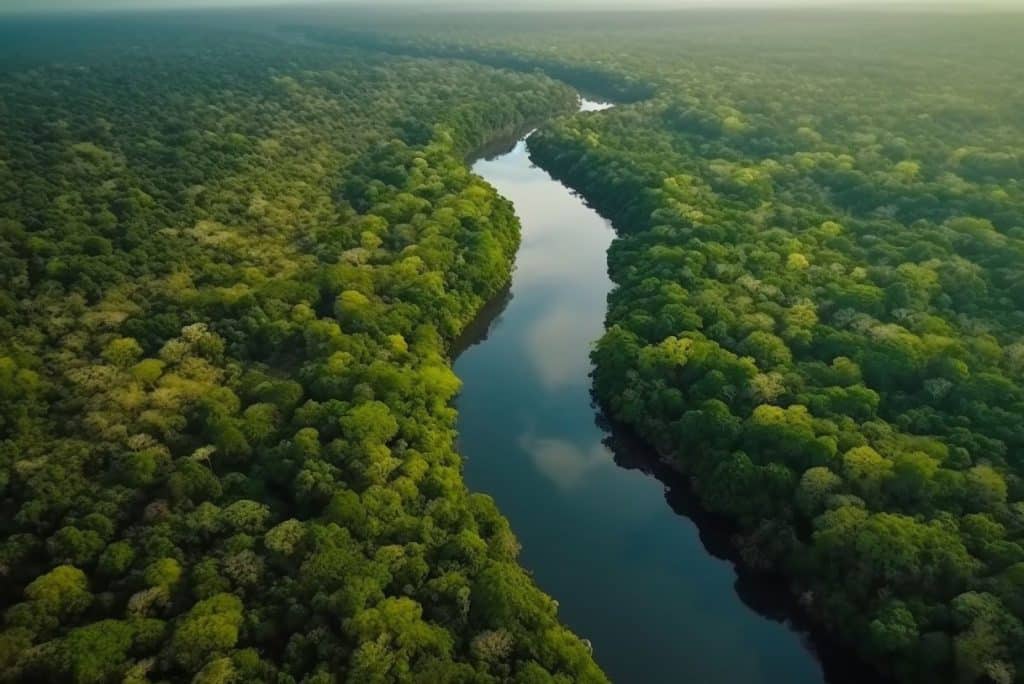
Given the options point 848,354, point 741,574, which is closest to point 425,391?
point 741,574

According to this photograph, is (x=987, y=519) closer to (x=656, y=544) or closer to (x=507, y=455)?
(x=656, y=544)

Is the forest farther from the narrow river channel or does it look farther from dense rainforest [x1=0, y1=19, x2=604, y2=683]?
the narrow river channel

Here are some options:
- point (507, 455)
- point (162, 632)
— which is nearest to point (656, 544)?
point (507, 455)

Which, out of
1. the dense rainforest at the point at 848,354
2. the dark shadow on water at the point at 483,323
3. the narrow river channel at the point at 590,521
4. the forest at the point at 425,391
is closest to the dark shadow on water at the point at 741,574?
the narrow river channel at the point at 590,521

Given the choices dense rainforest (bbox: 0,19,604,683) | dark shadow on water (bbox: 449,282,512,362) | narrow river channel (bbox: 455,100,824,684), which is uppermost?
dense rainforest (bbox: 0,19,604,683)

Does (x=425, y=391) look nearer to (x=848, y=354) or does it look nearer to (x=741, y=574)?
(x=741, y=574)

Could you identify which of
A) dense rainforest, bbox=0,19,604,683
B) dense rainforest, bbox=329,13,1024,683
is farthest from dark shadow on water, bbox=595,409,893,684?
dense rainforest, bbox=0,19,604,683
